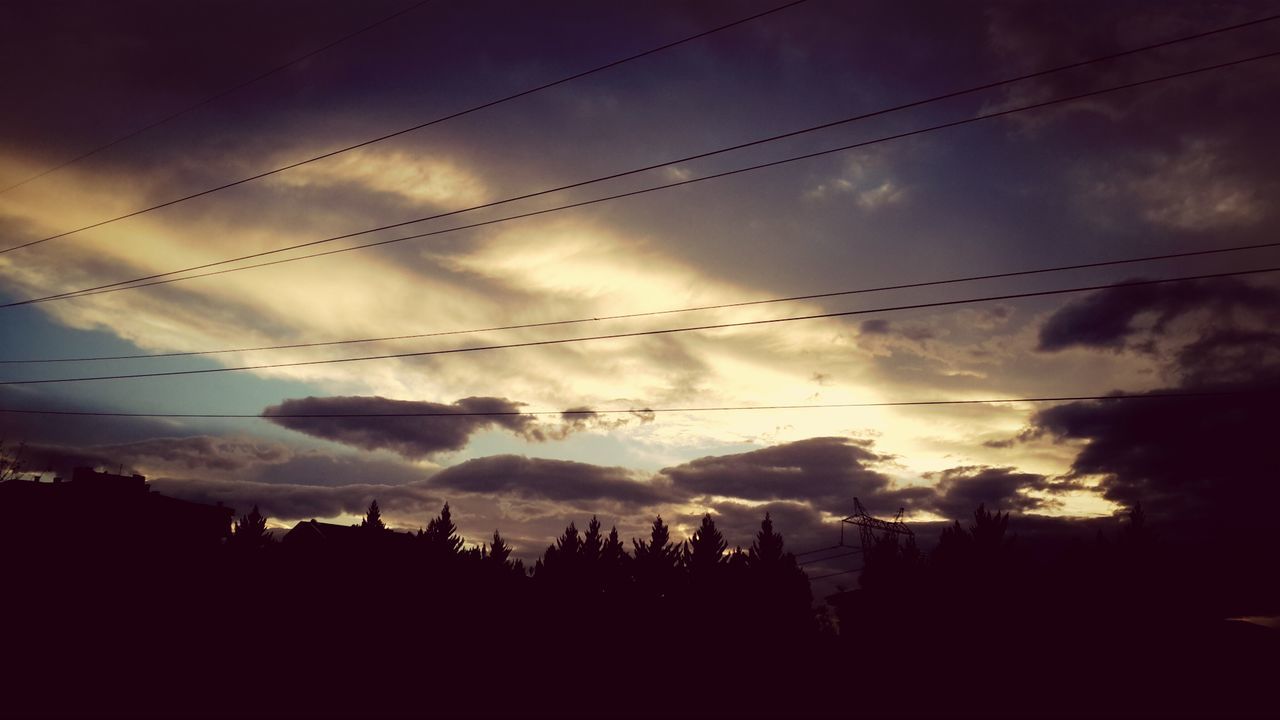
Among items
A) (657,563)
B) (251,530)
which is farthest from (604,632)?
(251,530)

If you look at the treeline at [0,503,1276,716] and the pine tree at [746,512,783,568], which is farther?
the pine tree at [746,512,783,568]

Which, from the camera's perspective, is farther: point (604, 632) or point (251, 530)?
point (251, 530)

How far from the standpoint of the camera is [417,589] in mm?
57562

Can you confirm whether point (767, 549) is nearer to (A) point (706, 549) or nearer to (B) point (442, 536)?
(A) point (706, 549)

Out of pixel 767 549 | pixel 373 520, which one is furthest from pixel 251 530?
pixel 767 549

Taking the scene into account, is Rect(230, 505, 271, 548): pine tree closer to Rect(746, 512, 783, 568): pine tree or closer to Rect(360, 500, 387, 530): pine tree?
Rect(360, 500, 387, 530): pine tree

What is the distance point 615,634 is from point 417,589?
18839 millimetres

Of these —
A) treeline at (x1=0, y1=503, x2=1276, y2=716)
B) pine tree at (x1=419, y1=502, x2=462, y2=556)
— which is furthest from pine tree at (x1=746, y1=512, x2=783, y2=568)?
pine tree at (x1=419, y1=502, x2=462, y2=556)

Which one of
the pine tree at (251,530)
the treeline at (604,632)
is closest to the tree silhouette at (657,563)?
the treeline at (604,632)

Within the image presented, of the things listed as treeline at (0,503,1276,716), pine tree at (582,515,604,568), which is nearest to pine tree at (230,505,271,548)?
treeline at (0,503,1276,716)

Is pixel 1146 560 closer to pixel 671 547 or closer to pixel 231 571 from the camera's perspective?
pixel 671 547

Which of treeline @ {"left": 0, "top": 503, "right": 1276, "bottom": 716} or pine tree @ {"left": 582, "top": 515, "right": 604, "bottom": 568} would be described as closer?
treeline @ {"left": 0, "top": 503, "right": 1276, "bottom": 716}

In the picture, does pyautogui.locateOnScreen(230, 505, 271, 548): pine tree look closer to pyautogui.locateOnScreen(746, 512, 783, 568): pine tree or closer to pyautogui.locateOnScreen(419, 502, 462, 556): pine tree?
pyautogui.locateOnScreen(419, 502, 462, 556): pine tree

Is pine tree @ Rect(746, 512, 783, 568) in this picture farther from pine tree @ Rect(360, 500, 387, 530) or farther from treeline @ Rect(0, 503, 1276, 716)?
pine tree @ Rect(360, 500, 387, 530)
